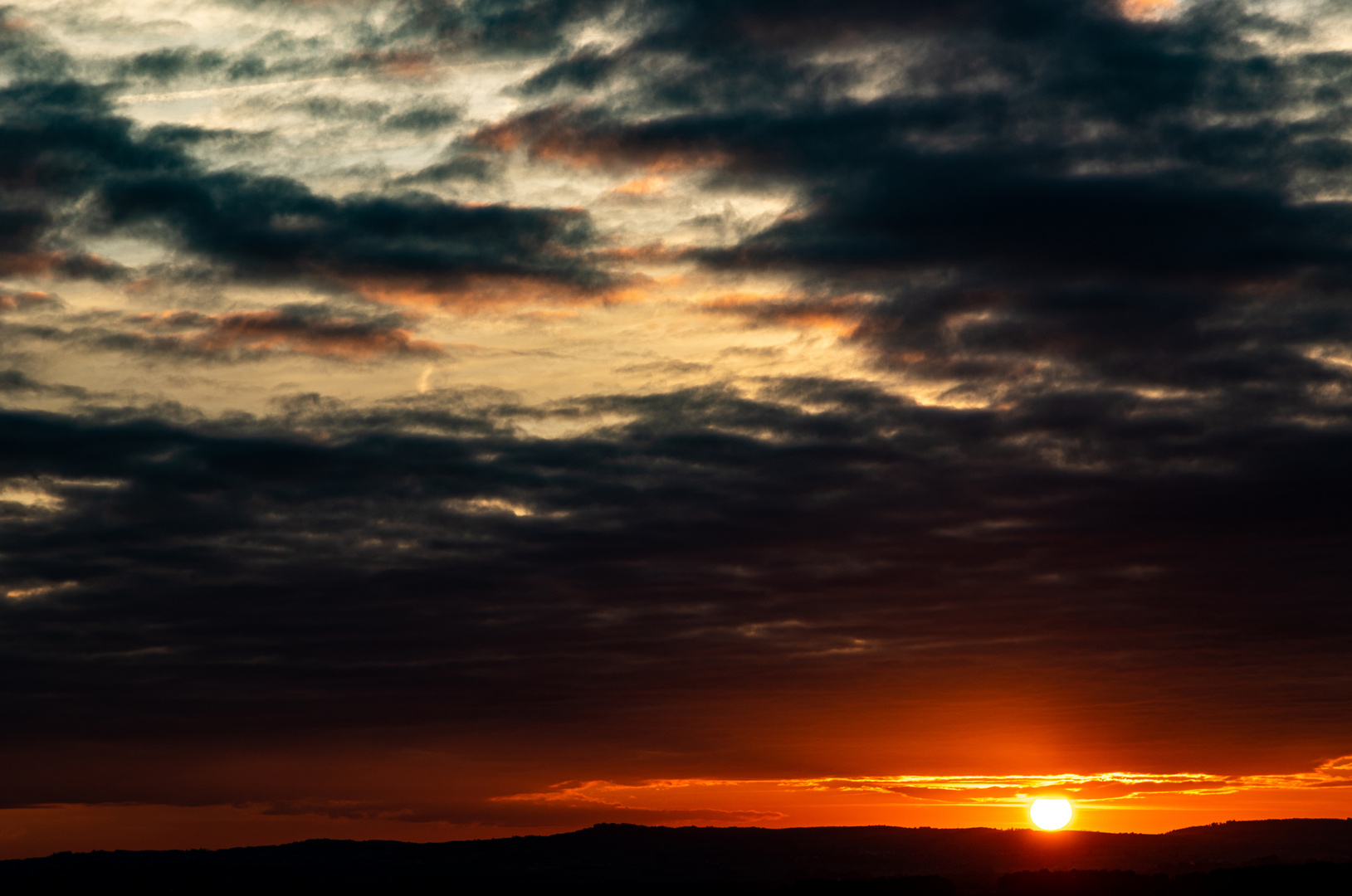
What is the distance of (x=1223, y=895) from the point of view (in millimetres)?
168375

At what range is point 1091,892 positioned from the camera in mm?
174875

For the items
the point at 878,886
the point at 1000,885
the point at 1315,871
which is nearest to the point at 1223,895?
the point at 1315,871

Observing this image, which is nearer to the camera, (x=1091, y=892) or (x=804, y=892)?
(x=1091, y=892)

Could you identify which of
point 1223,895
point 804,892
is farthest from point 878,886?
point 1223,895

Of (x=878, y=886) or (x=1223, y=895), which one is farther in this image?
(x=878, y=886)

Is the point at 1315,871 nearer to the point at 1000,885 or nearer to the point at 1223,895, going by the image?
the point at 1223,895

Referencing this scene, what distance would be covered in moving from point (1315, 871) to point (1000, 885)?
43.1m

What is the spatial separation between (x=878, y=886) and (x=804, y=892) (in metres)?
10.8

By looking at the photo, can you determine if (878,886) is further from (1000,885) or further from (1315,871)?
(1315,871)

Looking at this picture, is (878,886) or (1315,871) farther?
(878,886)

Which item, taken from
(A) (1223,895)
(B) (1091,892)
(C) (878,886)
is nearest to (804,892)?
(C) (878,886)

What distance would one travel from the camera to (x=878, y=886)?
19912 cm

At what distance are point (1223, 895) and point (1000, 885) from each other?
3416 centimetres

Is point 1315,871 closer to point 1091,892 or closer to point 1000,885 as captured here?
point 1091,892
